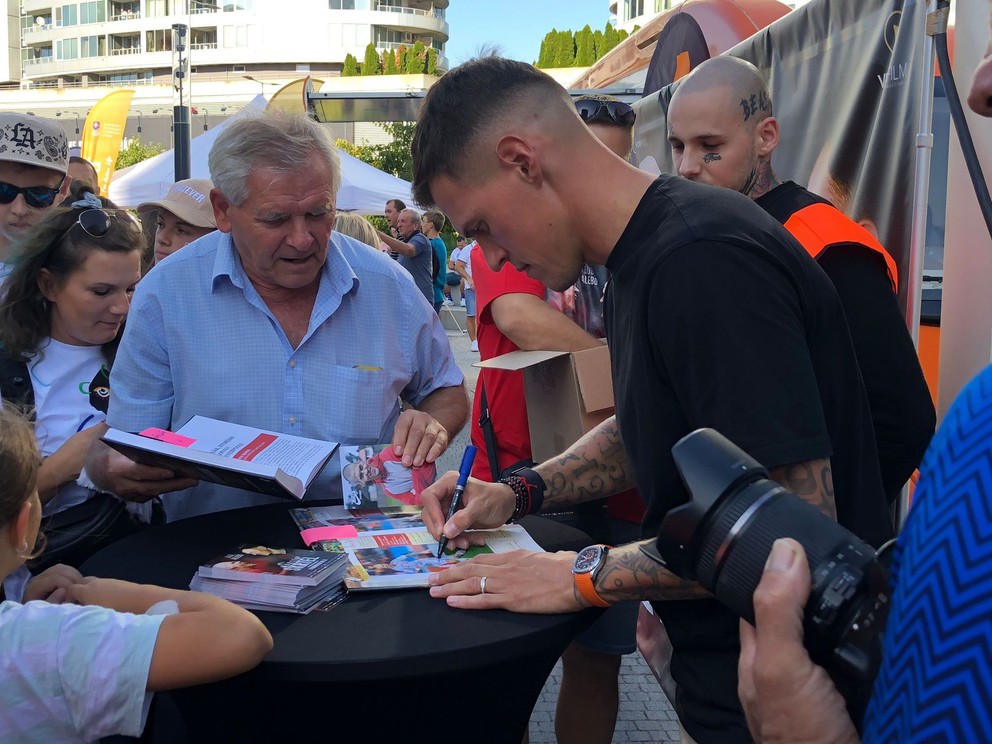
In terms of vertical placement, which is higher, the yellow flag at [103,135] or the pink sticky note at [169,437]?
the yellow flag at [103,135]

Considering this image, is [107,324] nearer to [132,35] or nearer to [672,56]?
[672,56]

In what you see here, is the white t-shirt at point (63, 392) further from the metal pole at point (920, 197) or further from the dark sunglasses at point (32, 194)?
the metal pole at point (920, 197)

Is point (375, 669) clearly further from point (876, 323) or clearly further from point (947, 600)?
point (876, 323)

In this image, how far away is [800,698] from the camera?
2.72 feet

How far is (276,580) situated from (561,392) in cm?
147

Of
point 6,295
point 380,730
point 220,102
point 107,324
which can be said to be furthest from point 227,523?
point 220,102

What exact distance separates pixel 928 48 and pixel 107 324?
2733 millimetres

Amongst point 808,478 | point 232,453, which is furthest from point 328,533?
point 808,478

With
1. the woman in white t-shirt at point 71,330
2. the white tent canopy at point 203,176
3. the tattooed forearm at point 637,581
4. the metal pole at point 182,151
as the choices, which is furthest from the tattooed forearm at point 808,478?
the metal pole at point 182,151

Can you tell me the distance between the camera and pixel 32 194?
3596mm

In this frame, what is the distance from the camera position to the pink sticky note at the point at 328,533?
80.0 inches

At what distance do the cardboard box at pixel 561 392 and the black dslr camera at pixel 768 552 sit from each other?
194 centimetres

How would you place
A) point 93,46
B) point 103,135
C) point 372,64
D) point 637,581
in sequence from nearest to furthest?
point 637,581, point 103,135, point 372,64, point 93,46

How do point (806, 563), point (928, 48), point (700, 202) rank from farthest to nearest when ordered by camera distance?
point (928, 48)
point (700, 202)
point (806, 563)
